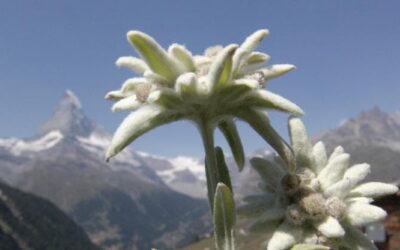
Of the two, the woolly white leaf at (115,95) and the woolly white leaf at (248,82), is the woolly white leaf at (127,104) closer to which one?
the woolly white leaf at (115,95)

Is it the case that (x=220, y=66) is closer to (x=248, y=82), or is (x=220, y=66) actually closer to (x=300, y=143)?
(x=248, y=82)

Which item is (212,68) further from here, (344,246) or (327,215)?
(344,246)

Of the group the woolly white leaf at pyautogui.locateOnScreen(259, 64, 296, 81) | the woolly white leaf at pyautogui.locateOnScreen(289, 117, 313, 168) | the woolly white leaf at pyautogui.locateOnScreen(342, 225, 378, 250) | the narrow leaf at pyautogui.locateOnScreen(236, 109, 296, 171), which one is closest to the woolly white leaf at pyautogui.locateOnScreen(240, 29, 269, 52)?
the woolly white leaf at pyautogui.locateOnScreen(259, 64, 296, 81)

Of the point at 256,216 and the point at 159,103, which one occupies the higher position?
the point at 159,103

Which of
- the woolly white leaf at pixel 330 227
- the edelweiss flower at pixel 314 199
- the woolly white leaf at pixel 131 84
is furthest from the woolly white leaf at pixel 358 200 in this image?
the woolly white leaf at pixel 131 84

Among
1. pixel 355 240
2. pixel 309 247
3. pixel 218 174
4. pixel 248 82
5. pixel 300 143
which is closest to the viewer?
pixel 309 247

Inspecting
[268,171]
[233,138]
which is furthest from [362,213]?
[233,138]

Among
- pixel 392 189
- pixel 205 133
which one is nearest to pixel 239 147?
pixel 205 133
